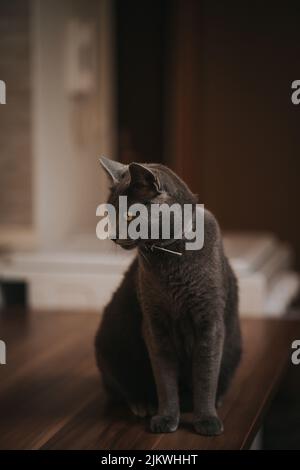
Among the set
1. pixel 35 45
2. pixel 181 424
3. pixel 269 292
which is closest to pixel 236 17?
pixel 35 45

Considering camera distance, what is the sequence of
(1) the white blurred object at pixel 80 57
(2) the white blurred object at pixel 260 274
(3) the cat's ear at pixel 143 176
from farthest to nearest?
(1) the white blurred object at pixel 80 57, (2) the white blurred object at pixel 260 274, (3) the cat's ear at pixel 143 176

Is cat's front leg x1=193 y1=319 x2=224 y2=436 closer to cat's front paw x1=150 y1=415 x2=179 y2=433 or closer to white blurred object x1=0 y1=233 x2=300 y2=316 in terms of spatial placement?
cat's front paw x1=150 y1=415 x2=179 y2=433

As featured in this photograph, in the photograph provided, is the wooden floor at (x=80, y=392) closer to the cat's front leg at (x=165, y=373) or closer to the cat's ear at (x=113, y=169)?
the cat's front leg at (x=165, y=373)

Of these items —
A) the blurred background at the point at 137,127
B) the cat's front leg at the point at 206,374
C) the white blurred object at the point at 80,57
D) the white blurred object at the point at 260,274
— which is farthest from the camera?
the white blurred object at the point at 80,57

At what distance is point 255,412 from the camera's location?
99 cm

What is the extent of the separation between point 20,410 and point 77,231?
4.09 ft

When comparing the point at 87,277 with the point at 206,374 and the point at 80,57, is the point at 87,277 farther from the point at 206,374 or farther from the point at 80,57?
the point at 80,57

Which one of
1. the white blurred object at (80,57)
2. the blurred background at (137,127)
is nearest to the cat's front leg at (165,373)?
the blurred background at (137,127)

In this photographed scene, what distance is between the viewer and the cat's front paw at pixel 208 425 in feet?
2.95

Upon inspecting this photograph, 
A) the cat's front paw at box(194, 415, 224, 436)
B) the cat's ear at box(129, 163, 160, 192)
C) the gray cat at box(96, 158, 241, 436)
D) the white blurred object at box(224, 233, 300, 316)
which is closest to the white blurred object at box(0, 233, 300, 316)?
the white blurred object at box(224, 233, 300, 316)

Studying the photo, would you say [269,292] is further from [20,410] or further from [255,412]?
[20,410]

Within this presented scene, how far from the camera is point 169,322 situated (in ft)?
3.04

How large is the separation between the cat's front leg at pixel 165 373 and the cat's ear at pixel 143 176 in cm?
22

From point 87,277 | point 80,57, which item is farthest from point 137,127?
point 87,277
